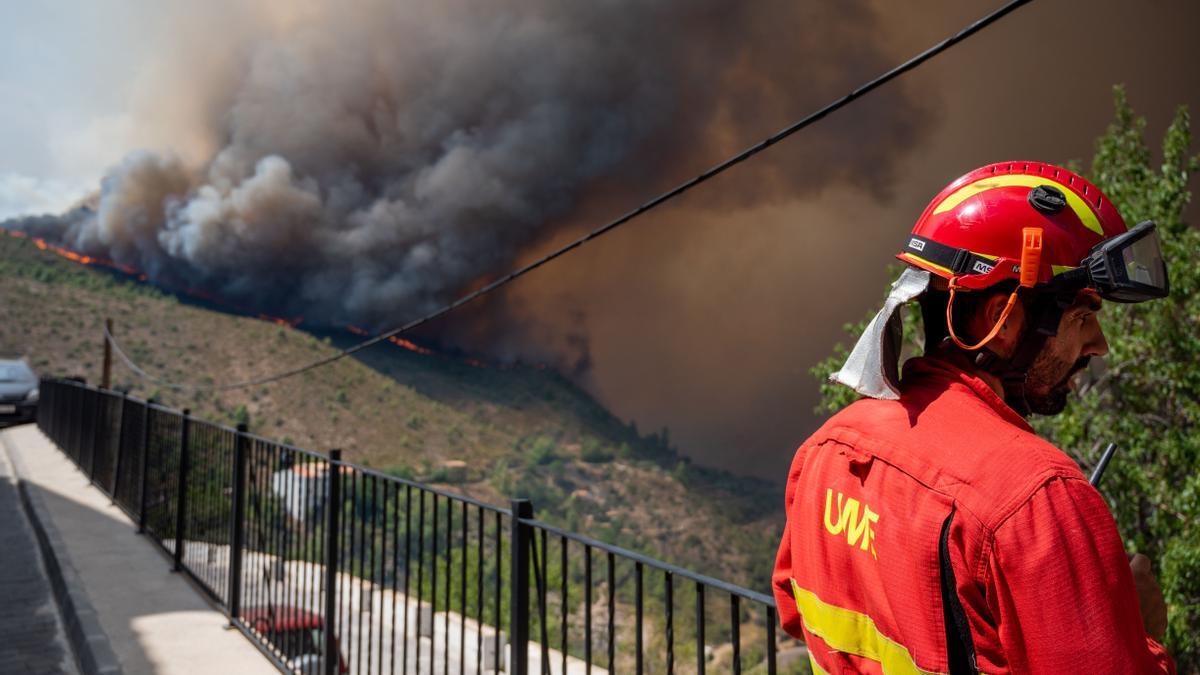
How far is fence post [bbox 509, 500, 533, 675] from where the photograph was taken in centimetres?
265

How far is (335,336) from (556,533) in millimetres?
95804

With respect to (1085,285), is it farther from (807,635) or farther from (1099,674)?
(807,635)

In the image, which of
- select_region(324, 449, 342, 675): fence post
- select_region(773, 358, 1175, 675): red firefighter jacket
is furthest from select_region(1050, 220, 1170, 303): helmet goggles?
select_region(324, 449, 342, 675): fence post

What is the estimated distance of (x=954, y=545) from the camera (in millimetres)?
940

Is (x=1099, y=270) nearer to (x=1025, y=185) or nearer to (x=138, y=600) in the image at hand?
(x=1025, y=185)

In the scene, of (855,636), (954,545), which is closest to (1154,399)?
(855,636)

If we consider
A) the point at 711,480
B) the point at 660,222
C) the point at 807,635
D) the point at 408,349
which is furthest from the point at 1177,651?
the point at 408,349

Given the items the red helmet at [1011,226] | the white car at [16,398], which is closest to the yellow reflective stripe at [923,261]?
the red helmet at [1011,226]

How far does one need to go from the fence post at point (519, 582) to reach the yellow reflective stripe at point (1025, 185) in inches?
67.1

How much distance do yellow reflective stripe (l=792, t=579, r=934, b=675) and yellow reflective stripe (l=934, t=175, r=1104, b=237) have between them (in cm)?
63

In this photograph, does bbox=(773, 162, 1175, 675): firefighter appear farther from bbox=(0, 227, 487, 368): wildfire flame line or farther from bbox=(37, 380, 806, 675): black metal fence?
bbox=(0, 227, 487, 368): wildfire flame line

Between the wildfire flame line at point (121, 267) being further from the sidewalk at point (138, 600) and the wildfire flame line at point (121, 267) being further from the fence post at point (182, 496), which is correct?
the fence post at point (182, 496)

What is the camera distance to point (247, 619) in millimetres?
5055

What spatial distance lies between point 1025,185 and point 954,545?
0.60m
